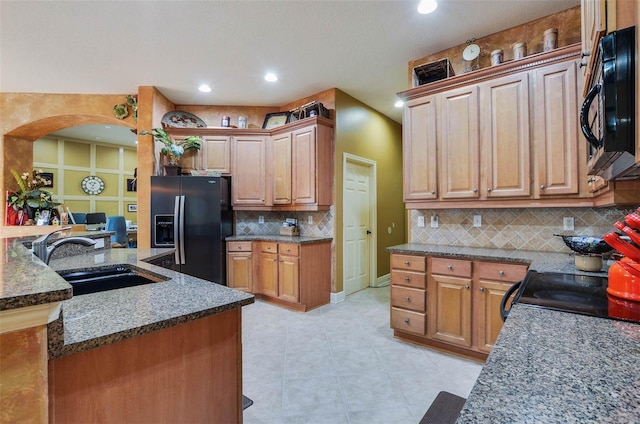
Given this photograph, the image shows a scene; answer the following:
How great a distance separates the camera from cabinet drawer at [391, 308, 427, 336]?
2.73 m

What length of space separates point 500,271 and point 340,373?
4.77 ft

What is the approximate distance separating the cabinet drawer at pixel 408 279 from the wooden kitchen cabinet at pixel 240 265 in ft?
7.26

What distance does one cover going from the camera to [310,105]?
13.4 feet

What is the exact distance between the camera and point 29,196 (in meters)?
4.08

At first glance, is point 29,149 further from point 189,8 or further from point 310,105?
point 310,105

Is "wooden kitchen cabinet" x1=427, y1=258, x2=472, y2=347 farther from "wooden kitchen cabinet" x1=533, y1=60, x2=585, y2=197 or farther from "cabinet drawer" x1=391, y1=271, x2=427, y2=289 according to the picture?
"wooden kitchen cabinet" x1=533, y1=60, x2=585, y2=197

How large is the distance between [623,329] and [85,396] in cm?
155

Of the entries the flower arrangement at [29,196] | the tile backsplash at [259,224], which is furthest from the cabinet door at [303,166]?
the flower arrangement at [29,196]

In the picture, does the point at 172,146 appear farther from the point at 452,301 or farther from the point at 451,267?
the point at 452,301

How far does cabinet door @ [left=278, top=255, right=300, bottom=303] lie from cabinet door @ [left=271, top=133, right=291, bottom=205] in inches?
34.1

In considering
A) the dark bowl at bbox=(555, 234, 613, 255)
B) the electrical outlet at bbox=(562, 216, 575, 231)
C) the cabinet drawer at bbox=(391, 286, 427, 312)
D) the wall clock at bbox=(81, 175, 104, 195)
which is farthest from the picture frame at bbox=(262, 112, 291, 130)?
the wall clock at bbox=(81, 175, 104, 195)

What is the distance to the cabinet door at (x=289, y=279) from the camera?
3.84 meters

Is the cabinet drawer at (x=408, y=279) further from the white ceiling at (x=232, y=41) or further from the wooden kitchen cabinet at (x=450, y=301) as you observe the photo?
the white ceiling at (x=232, y=41)

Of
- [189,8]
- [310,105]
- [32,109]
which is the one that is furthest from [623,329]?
[32,109]
